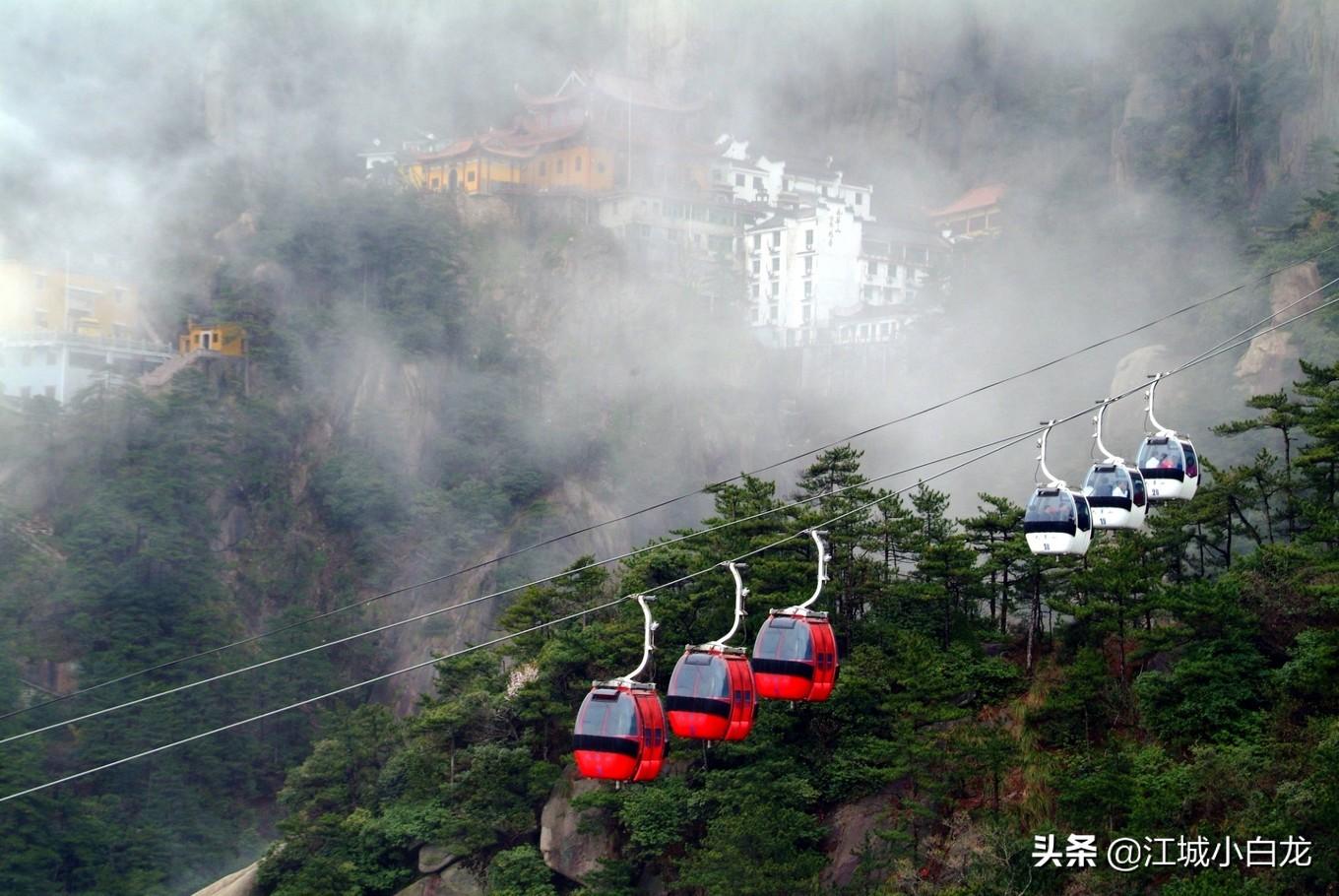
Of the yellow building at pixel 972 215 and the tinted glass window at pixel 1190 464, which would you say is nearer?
the tinted glass window at pixel 1190 464

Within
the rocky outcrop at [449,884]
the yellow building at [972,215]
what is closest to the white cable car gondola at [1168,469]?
the rocky outcrop at [449,884]

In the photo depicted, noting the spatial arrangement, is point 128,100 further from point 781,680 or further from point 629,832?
point 781,680

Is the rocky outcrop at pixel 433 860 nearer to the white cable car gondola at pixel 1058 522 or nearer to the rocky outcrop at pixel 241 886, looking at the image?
the rocky outcrop at pixel 241 886

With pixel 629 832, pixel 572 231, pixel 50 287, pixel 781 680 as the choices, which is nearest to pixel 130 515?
pixel 50 287

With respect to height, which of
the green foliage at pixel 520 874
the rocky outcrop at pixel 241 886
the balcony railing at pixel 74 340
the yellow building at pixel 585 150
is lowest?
the rocky outcrop at pixel 241 886

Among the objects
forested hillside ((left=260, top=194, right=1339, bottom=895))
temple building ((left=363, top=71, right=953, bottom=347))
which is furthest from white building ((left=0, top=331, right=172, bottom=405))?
forested hillside ((left=260, top=194, right=1339, bottom=895))

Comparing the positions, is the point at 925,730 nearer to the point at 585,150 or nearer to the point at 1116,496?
the point at 1116,496
